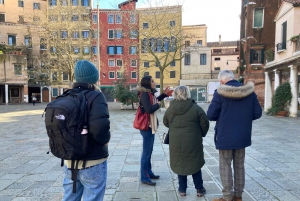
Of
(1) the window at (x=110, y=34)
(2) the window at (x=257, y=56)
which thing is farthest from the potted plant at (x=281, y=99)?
(1) the window at (x=110, y=34)

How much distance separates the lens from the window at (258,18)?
20.6 meters

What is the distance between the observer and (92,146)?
1912mm

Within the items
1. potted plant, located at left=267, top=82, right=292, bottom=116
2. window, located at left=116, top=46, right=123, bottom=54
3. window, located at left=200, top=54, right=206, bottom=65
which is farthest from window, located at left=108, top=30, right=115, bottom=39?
potted plant, located at left=267, top=82, right=292, bottom=116

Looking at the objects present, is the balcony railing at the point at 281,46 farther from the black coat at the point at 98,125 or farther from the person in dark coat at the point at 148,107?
the black coat at the point at 98,125

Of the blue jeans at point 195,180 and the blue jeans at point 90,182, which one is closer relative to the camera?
the blue jeans at point 90,182

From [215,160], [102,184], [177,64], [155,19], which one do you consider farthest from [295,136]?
[177,64]

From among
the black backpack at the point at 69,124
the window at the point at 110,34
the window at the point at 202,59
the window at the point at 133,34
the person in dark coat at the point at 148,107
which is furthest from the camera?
the window at the point at 110,34

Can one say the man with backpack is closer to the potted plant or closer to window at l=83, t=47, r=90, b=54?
the potted plant

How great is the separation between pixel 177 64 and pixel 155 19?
19415 mm

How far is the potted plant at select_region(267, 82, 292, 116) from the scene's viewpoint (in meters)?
13.2

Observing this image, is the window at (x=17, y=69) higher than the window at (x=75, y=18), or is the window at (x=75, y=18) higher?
the window at (x=75, y=18)

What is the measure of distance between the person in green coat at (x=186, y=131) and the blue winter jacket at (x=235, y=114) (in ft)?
0.89

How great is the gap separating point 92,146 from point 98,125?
221 mm

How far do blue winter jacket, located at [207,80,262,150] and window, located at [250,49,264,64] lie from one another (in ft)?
66.0
